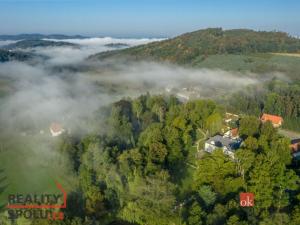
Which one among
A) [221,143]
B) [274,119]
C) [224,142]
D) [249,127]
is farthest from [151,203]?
[274,119]

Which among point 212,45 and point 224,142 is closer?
point 224,142

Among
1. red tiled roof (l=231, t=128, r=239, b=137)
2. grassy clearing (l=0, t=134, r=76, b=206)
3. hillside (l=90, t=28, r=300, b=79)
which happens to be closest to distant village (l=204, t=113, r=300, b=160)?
red tiled roof (l=231, t=128, r=239, b=137)

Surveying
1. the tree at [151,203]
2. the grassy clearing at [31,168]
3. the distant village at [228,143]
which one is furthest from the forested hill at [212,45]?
the tree at [151,203]

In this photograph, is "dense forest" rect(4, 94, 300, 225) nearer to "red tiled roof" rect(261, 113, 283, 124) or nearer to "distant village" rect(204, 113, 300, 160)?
"distant village" rect(204, 113, 300, 160)

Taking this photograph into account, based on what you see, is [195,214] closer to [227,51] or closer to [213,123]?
[213,123]

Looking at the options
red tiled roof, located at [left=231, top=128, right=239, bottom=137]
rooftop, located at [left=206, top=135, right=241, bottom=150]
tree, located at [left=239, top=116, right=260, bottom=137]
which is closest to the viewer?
rooftop, located at [left=206, top=135, right=241, bottom=150]

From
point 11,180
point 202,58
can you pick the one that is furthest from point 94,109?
point 202,58
